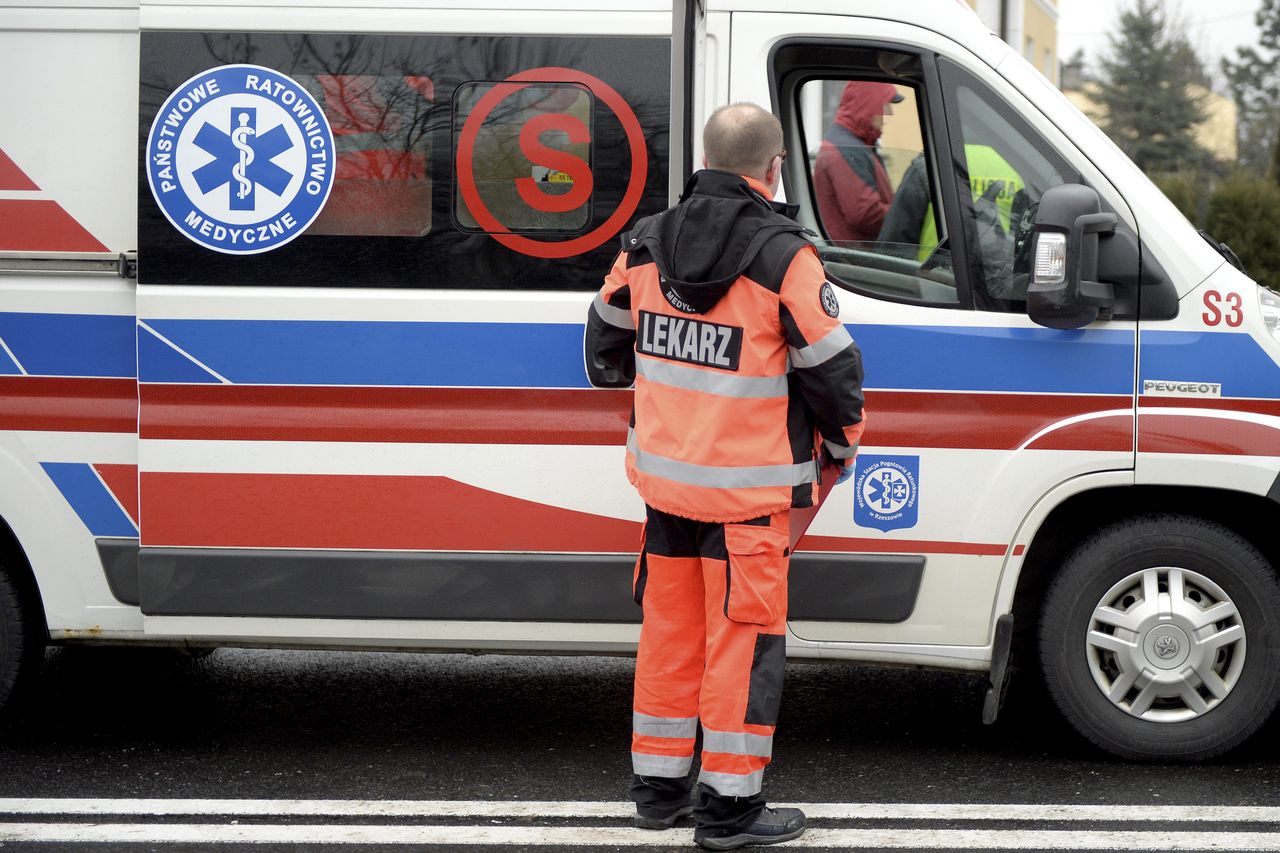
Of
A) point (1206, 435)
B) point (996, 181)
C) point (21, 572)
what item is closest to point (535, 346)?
point (996, 181)

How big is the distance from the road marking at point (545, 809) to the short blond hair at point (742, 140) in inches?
66.4

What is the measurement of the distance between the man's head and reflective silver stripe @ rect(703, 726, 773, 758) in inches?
52.2

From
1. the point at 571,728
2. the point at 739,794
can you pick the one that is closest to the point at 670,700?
the point at 739,794

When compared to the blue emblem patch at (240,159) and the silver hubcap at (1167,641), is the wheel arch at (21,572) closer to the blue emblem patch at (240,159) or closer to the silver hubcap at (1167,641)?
the blue emblem patch at (240,159)

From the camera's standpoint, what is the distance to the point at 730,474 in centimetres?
372

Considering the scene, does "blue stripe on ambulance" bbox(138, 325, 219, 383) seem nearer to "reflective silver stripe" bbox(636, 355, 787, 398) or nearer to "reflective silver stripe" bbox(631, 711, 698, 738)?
"reflective silver stripe" bbox(636, 355, 787, 398)

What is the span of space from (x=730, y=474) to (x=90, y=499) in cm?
191

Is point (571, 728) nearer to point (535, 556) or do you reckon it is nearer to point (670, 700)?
point (535, 556)

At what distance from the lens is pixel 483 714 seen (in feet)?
16.8

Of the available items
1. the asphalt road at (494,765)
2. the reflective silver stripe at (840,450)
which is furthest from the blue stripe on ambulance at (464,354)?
the asphalt road at (494,765)

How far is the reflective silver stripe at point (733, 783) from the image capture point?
3818 mm

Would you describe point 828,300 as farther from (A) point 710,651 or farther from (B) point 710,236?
(A) point 710,651

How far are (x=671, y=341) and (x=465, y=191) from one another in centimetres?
90

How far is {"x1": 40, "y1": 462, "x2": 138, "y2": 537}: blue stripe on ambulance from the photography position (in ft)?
14.6
